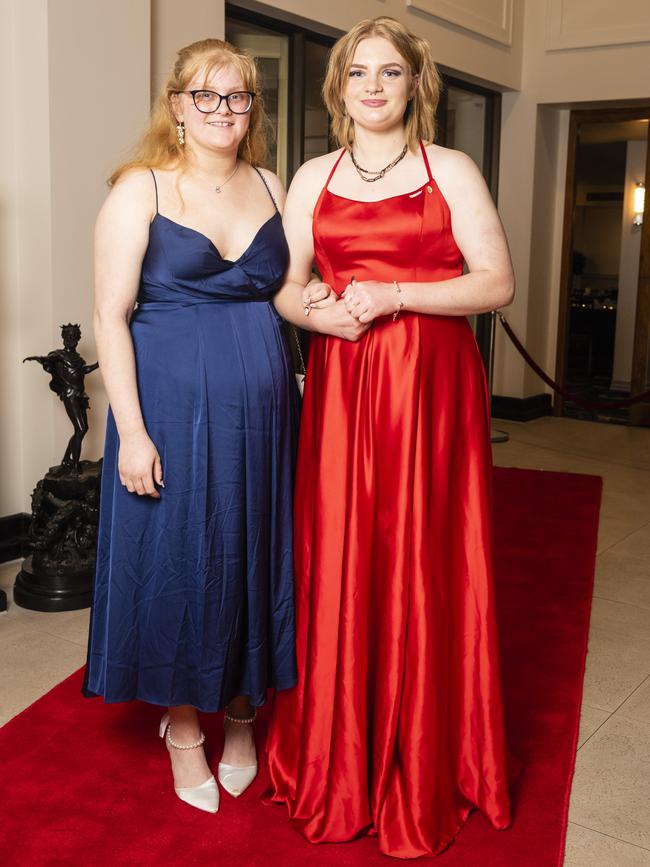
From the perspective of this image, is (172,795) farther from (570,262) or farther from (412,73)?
(570,262)

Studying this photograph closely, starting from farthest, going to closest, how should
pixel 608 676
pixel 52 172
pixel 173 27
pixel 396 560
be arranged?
pixel 173 27 < pixel 52 172 < pixel 608 676 < pixel 396 560

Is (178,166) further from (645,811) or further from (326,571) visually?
(645,811)

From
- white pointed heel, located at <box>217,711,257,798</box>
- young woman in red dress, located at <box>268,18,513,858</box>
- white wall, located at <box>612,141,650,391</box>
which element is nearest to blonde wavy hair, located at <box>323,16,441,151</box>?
young woman in red dress, located at <box>268,18,513,858</box>

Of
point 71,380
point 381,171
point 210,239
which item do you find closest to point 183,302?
point 210,239

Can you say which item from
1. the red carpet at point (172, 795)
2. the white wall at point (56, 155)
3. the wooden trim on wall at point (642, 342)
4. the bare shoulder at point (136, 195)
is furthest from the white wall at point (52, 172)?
the wooden trim on wall at point (642, 342)

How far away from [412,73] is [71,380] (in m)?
2.17

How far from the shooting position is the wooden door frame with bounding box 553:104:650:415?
8047 mm

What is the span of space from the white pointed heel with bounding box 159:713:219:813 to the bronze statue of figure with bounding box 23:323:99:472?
5.54 feet

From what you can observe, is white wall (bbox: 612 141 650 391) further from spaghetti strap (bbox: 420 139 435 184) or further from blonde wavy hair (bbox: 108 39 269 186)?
blonde wavy hair (bbox: 108 39 269 186)

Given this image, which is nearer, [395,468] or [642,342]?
[395,468]

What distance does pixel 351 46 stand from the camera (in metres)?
2.10

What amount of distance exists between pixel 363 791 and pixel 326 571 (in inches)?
20.3

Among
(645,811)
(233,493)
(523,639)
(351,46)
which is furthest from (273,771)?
(351,46)

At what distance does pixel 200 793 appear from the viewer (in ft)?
7.84
